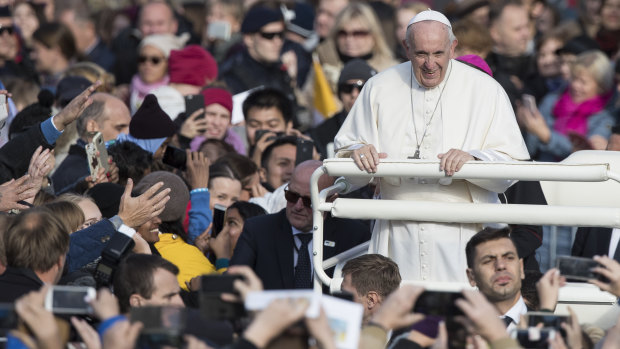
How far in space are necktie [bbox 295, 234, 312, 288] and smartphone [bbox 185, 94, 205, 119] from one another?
7.95ft

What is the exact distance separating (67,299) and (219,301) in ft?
2.12

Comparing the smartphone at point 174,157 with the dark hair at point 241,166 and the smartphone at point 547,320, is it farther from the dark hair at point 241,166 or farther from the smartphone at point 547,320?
the smartphone at point 547,320

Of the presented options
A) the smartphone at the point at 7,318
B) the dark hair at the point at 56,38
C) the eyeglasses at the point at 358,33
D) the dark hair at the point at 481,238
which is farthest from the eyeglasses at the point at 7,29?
the smartphone at the point at 7,318

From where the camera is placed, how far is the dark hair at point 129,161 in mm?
8375

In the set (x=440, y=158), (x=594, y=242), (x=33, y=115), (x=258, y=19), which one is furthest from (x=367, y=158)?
(x=258, y=19)

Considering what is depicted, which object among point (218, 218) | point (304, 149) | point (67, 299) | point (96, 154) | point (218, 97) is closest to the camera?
point (67, 299)

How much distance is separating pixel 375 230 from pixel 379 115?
68 centimetres

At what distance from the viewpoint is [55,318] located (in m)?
5.24

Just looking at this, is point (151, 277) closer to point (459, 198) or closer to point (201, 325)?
point (201, 325)

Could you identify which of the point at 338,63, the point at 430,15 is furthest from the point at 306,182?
the point at 338,63

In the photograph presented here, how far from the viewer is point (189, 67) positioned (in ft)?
36.1

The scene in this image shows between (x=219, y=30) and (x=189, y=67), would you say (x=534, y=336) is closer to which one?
(x=189, y=67)

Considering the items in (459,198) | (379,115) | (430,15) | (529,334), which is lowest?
(529,334)

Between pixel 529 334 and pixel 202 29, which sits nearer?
pixel 529 334
